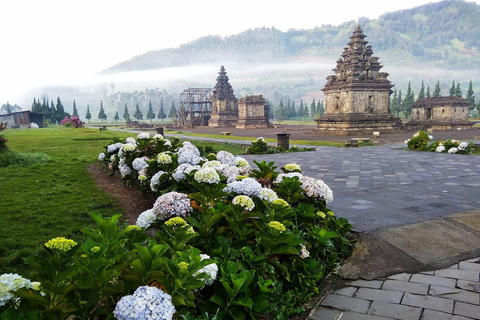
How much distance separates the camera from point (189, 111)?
2259 inches

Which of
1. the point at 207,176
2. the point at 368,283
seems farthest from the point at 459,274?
the point at 207,176

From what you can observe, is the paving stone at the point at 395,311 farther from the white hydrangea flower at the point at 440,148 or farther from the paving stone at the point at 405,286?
the white hydrangea flower at the point at 440,148

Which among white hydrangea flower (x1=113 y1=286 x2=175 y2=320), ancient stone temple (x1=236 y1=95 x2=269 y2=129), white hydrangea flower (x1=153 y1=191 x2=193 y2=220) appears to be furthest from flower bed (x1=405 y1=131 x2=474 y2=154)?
ancient stone temple (x1=236 y1=95 x2=269 y2=129)

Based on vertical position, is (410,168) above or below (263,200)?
below

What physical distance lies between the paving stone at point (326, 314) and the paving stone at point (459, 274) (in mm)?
1230

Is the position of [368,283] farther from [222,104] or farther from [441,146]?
[222,104]

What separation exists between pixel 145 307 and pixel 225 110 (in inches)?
2108

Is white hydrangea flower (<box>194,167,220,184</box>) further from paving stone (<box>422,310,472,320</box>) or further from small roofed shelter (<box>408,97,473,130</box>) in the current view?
small roofed shelter (<box>408,97,473,130</box>)

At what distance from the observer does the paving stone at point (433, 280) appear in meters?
2.87

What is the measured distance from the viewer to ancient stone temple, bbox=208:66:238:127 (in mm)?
53500

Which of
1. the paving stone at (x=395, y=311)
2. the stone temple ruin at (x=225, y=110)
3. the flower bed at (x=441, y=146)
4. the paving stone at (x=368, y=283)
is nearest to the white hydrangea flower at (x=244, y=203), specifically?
the paving stone at (x=368, y=283)

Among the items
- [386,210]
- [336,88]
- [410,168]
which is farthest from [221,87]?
[386,210]

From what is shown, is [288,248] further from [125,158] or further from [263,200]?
[125,158]

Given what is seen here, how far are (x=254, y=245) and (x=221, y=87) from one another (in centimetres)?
5386
